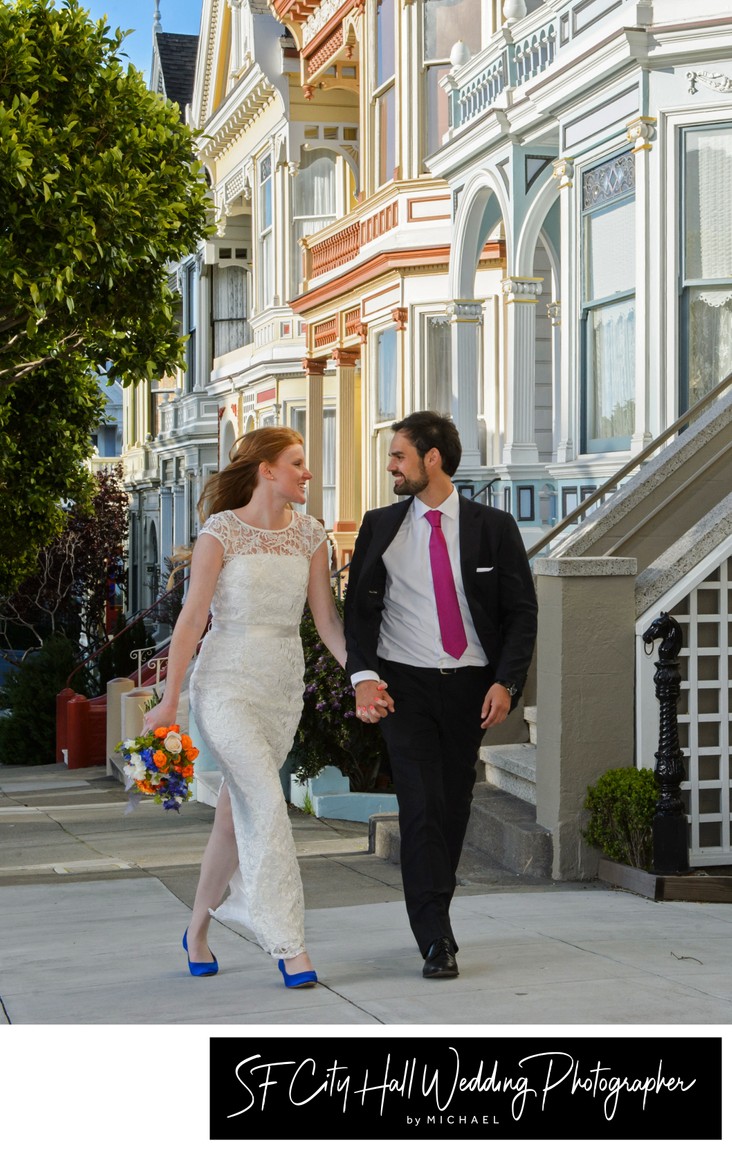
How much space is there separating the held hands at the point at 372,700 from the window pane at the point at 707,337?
21.5 ft

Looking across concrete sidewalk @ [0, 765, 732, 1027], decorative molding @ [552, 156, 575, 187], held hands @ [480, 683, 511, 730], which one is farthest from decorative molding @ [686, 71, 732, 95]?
held hands @ [480, 683, 511, 730]

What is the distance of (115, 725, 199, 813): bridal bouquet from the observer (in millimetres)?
6035

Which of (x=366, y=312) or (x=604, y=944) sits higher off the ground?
(x=366, y=312)

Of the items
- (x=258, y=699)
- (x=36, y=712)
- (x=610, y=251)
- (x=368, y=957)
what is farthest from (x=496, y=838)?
(x=36, y=712)

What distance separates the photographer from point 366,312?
20.8m

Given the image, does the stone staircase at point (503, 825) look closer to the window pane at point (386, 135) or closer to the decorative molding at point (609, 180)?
the decorative molding at point (609, 180)

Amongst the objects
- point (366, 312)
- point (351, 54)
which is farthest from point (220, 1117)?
point (351, 54)

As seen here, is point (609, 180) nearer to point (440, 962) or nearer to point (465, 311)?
point (465, 311)

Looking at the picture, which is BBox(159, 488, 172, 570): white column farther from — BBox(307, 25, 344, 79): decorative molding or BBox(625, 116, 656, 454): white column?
BBox(625, 116, 656, 454): white column

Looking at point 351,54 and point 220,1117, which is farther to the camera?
point 351,54

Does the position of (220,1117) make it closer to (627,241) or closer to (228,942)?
(228,942)

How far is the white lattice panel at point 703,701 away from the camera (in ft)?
26.0

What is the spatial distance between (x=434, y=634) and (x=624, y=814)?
2.08 meters

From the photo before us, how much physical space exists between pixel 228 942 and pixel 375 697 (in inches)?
60.4
